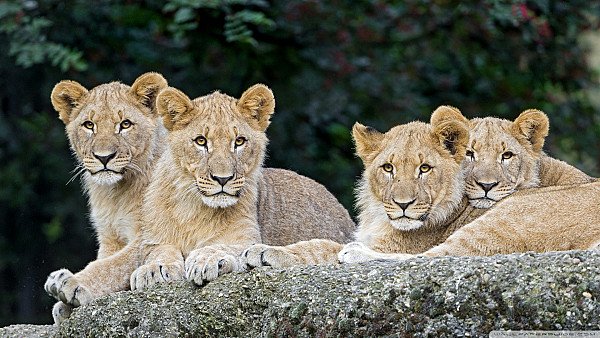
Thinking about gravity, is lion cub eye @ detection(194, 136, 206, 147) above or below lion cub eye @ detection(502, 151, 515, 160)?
below

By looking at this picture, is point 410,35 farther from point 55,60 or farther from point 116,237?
point 116,237

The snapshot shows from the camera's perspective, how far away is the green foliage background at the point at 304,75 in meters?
10.8

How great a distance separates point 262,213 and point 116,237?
0.92 metres

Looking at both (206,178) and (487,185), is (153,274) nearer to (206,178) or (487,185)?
(206,178)

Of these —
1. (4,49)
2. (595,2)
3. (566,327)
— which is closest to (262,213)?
(566,327)

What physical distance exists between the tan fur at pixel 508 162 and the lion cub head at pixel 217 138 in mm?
1186

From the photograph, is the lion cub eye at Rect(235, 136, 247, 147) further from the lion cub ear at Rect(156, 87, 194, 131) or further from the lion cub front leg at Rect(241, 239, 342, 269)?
the lion cub front leg at Rect(241, 239, 342, 269)

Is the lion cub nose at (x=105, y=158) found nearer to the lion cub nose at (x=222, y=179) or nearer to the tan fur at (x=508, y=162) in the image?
the lion cub nose at (x=222, y=179)

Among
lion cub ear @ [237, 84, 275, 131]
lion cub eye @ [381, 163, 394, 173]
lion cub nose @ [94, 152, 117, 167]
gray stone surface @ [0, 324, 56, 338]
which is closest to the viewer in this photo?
lion cub eye @ [381, 163, 394, 173]

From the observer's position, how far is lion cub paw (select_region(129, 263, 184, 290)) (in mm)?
5953

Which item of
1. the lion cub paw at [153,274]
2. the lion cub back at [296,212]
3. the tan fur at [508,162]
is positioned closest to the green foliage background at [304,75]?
the lion cub back at [296,212]

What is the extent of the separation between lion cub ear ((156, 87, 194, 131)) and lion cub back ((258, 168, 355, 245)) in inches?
27.5

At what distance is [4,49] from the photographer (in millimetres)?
10977

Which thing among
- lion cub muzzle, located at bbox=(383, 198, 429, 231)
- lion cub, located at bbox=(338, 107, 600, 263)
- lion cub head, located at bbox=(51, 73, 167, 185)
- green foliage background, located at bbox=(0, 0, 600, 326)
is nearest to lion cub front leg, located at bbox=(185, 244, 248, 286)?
lion cub, located at bbox=(338, 107, 600, 263)
